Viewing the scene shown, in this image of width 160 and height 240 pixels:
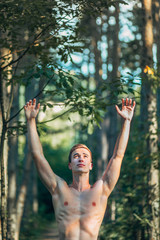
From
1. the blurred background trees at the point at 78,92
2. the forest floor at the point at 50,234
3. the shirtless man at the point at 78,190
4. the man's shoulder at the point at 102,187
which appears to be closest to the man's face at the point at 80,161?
the shirtless man at the point at 78,190

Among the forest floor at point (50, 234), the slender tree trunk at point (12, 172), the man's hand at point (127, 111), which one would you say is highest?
the man's hand at point (127, 111)

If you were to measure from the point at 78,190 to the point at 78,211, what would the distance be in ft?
0.85

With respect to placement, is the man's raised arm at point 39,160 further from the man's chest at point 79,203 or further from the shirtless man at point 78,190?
the man's chest at point 79,203

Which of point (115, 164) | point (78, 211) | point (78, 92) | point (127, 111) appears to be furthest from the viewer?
point (78, 92)

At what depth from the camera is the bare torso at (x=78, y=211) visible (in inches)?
169

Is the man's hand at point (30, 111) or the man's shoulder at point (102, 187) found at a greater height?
the man's hand at point (30, 111)

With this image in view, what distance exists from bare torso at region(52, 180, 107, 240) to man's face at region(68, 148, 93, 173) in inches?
8.6

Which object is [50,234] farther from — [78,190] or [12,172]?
[78,190]

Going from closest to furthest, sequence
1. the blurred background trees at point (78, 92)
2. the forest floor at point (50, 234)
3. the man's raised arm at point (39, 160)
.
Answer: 1. the man's raised arm at point (39, 160)
2. the blurred background trees at point (78, 92)
3. the forest floor at point (50, 234)

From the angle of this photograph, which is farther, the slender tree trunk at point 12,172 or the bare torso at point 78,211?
the slender tree trunk at point 12,172

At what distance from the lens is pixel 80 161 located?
4.53 m

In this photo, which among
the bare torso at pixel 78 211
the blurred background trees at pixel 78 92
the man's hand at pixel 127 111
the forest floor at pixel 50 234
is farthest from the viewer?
the forest floor at pixel 50 234

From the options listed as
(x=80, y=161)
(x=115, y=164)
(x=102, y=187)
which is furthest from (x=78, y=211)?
(x=115, y=164)

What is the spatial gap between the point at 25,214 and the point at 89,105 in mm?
13304
